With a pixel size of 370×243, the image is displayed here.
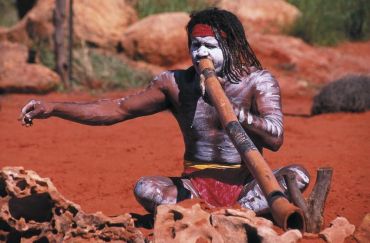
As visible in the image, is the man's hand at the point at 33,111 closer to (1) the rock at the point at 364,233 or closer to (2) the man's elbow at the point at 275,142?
(2) the man's elbow at the point at 275,142

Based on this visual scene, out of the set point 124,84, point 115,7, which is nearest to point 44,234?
point 124,84

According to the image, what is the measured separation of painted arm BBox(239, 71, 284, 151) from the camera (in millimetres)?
4301

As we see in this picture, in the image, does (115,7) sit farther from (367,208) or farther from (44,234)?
(44,234)

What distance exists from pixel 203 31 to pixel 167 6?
1138cm

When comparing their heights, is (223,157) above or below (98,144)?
above

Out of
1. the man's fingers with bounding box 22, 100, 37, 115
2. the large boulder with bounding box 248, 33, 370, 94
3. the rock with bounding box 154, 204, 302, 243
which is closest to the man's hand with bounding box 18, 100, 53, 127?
the man's fingers with bounding box 22, 100, 37, 115

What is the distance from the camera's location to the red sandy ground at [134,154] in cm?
583

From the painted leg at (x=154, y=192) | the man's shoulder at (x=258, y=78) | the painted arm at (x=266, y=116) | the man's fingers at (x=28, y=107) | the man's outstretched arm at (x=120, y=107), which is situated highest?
the man's shoulder at (x=258, y=78)

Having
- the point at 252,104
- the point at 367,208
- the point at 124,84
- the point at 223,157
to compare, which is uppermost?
the point at 252,104

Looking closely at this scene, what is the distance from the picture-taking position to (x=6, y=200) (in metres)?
4.12

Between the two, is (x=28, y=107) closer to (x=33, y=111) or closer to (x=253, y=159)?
(x=33, y=111)

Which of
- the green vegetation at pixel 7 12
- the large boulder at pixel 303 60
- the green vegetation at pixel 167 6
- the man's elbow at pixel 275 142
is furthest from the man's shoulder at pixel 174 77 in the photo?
the green vegetation at pixel 7 12

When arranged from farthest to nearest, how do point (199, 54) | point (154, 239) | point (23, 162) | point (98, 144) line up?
point (98, 144) < point (23, 162) < point (199, 54) < point (154, 239)

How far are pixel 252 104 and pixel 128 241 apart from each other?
118 cm
